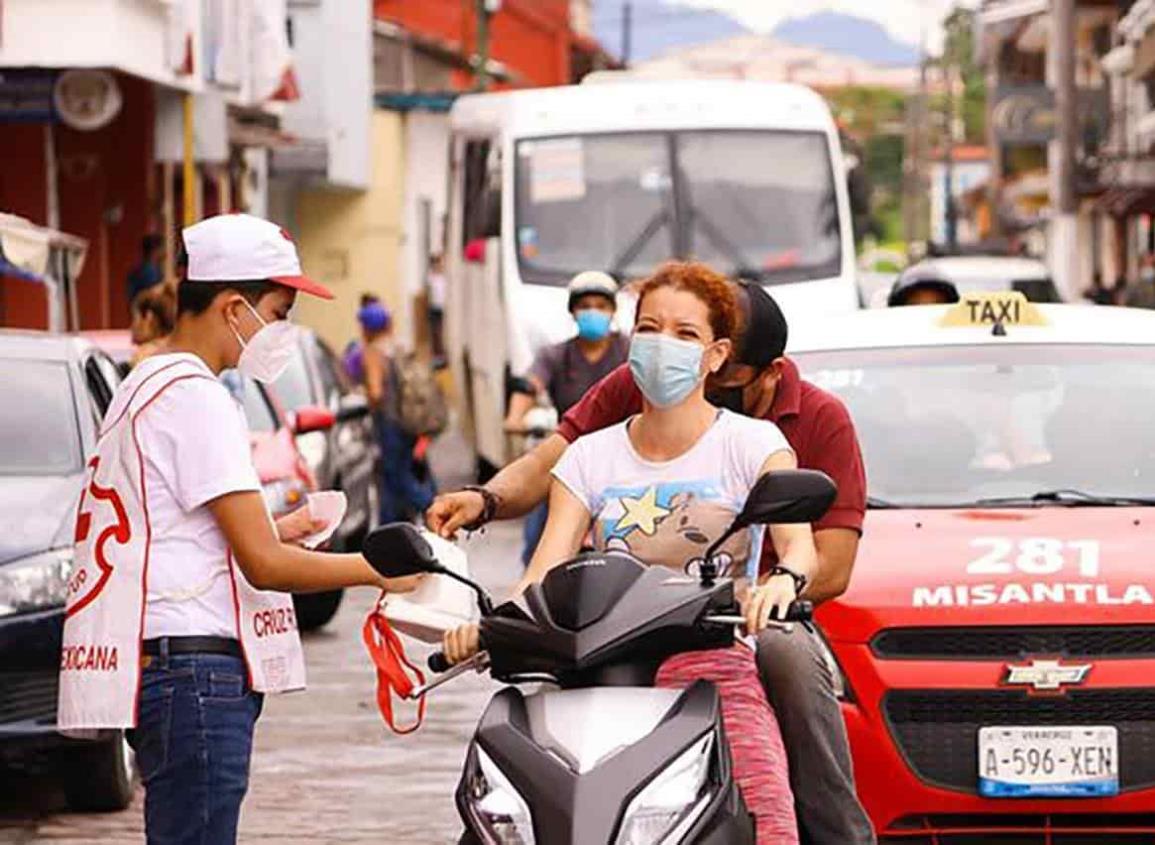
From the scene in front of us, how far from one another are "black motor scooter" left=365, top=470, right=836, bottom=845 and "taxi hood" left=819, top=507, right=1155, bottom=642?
270 centimetres

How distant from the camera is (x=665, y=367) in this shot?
20.5 feet

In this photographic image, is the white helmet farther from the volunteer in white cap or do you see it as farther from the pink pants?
the pink pants

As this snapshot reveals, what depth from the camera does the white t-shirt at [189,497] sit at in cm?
623

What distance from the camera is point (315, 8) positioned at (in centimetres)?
4600

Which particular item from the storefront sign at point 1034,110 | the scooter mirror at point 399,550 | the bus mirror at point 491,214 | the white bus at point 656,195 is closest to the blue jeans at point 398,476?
the white bus at point 656,195

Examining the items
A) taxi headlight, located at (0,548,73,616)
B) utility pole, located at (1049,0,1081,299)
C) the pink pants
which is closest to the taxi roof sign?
taxi headlight, located at (0,548,73,616)

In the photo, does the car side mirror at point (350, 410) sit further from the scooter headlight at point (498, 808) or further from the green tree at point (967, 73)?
the green tree at point (967, 73)

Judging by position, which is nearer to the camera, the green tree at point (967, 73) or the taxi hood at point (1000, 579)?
the taxi hood at point (1000, 579)

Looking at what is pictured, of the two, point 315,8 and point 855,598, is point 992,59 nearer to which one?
point 315,8

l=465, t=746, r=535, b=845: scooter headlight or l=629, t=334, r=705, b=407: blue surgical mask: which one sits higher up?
l=629, t=334, r=705, b=407: blue surgical mask

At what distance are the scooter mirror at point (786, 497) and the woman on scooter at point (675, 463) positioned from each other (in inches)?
13.3

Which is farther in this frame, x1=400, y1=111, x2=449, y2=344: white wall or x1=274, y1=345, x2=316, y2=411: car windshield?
x1=400, y1=111, x2=449, y2=344: white wall

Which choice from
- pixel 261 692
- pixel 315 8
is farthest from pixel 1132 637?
pixel 315 8

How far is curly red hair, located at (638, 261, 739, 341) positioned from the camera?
6.39m
